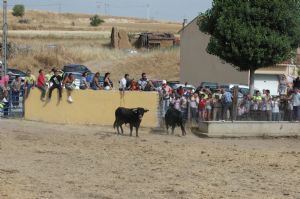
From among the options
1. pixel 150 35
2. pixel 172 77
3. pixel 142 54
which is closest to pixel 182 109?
pixel 172 77

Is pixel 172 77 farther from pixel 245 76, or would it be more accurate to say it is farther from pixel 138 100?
pixel 138 100

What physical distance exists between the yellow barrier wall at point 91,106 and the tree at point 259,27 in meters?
4.88

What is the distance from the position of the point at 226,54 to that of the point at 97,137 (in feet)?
30.7

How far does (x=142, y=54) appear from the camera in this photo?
225 feet

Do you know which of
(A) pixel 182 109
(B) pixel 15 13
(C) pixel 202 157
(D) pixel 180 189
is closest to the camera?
(D) pixel 180 189

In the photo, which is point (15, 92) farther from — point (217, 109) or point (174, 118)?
point (217, 109)

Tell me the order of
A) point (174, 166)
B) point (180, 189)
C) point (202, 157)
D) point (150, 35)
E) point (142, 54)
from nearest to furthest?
point (180, 189) < point (174, 166) < point (202, 157) < point (142, 54) < point (150, 35)

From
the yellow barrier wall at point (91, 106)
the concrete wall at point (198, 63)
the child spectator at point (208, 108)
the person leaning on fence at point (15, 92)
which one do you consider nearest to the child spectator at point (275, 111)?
the child spectator at point (208, 108)

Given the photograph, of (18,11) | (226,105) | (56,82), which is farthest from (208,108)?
(18,11)

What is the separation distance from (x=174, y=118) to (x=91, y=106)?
3529 millimetres

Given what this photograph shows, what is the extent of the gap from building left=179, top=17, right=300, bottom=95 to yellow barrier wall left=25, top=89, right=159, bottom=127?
63.9 ft

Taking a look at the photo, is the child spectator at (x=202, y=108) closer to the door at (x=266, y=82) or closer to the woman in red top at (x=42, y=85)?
the woman in red top at (x=42, y=85)

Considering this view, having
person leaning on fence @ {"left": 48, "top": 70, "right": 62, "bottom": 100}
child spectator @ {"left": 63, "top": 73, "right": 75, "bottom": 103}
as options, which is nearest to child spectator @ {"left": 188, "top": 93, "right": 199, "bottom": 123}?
child spectator @ {"left": 63, "top": 73, "right": 75, "bottom": 103}

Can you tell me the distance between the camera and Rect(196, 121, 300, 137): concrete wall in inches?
1002
